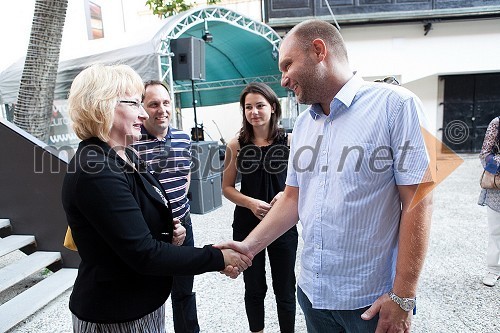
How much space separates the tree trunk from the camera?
4723 mm

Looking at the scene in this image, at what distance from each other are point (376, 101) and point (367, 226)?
0.45 meters

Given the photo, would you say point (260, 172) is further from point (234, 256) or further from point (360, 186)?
point (360, 186)

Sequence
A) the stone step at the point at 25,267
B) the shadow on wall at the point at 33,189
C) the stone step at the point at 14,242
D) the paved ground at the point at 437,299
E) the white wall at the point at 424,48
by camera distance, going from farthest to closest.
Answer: the white wall at the point at 424,48 < the shadow on wall at the point at 33,189 < the stone step at the point at 14,242 < the stone step at the point at 25,267 < the paved ground at the point at 437,299

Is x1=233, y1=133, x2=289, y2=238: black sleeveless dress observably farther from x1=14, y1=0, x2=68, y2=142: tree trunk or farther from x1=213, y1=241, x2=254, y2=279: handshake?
x1=14, y1=0, x2=68, y2=142: tree trunk

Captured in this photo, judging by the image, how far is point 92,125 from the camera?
1.32 metres

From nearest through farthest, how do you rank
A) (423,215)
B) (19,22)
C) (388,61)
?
(423,215) < (19,22) < (388,61)

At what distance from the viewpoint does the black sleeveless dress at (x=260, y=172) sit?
2.48m

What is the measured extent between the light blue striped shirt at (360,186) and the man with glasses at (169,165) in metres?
1.28

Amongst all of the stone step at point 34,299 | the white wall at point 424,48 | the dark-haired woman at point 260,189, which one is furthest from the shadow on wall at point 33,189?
the white wall at point 424,48

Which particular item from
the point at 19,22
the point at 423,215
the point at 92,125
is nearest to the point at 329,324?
the point at 423,215

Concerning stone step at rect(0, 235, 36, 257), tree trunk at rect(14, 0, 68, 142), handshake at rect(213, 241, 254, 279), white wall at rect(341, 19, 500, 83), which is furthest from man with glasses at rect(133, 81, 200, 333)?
white wall at rect(341, 19, 500, 83)

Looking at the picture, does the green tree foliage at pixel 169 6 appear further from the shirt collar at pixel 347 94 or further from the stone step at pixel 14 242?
the shirt collar at pixel 347 94

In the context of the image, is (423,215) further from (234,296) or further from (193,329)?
(234,296)

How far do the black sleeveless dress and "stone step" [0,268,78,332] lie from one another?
80.0 inches
